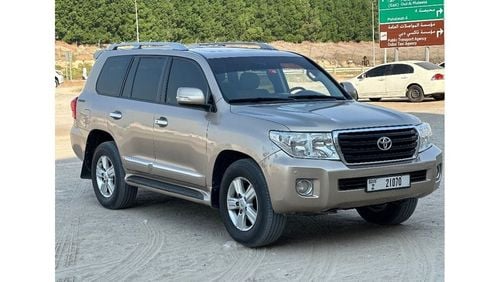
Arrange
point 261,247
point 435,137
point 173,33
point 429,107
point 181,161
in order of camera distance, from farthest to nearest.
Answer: point 173,33, point 429,107, point 435,137, point 181,161, point 261,247

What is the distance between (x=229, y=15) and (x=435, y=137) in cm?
7811

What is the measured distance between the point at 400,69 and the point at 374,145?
67.6ft

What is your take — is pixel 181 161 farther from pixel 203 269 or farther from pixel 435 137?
pixel 435 137

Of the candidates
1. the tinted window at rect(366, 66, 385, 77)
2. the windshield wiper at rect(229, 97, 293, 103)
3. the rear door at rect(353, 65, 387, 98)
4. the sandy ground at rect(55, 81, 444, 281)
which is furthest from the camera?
the tinted window at rect(366, 66, 385, 77)

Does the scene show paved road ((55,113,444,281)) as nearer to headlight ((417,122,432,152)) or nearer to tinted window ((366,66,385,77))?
headlight ((417,122,432,152))

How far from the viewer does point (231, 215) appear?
6660mm

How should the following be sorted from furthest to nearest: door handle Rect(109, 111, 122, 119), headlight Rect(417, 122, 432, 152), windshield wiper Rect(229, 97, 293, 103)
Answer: door handle Rect(109, 111, 122, 119) → windshield wiper Rect(229, 97, 293, 103) → headlight Rect(417, 122, 432, 152)

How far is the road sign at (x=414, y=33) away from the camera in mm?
36062

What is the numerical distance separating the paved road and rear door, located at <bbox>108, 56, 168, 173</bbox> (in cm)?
66

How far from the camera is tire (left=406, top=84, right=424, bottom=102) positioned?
26062 millimetres

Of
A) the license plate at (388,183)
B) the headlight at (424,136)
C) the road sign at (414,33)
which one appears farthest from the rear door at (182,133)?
the road sign at (414,33)

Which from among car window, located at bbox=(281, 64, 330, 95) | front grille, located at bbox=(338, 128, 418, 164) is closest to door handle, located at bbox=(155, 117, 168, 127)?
car window, located at bbox=(281, 64, 330, 95)

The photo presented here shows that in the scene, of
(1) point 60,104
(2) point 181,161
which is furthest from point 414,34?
(2) point 181,161

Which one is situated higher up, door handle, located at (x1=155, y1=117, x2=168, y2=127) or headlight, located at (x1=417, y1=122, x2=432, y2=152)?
door handle, located at (x1=155, y1=117, x2=168, y2=127)
